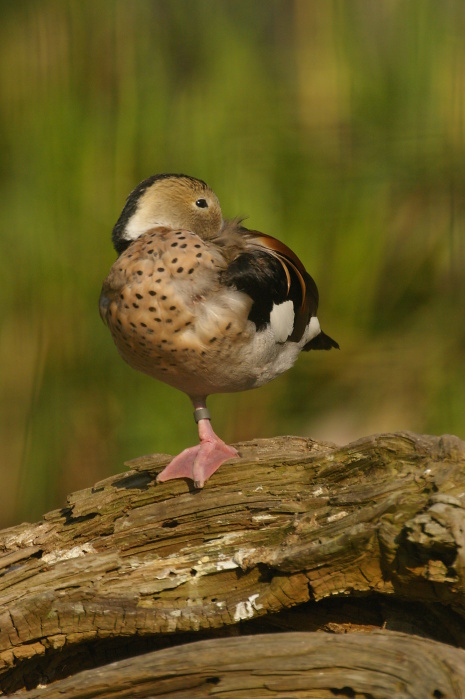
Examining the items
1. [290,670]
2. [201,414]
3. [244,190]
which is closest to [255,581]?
[290,670]

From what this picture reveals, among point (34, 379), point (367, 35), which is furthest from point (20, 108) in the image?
point (367, 35)

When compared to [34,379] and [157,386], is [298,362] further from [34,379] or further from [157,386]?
[34,379]

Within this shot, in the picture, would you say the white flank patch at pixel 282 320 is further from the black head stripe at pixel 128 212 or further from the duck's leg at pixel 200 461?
the black head stripe at pixel 128 212

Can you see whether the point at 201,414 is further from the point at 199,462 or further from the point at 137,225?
the point at 137,225

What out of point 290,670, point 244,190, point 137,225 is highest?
point 244,190

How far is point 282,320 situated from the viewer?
2105mm

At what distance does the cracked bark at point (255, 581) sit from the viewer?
1300 mm

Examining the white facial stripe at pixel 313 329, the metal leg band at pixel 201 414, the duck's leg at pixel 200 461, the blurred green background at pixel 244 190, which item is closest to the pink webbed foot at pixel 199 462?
the duck's leg at pixel 200 461

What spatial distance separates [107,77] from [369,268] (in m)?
1.09

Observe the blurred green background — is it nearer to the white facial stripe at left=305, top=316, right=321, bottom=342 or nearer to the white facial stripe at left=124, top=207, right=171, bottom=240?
the white facial stripe at left=305, top=316, right=321, bottom=342

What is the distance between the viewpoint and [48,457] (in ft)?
9.11

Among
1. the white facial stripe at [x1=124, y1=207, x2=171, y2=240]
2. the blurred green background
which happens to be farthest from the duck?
the blurred green background

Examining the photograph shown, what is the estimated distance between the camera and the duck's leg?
185cm

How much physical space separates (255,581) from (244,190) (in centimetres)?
145
